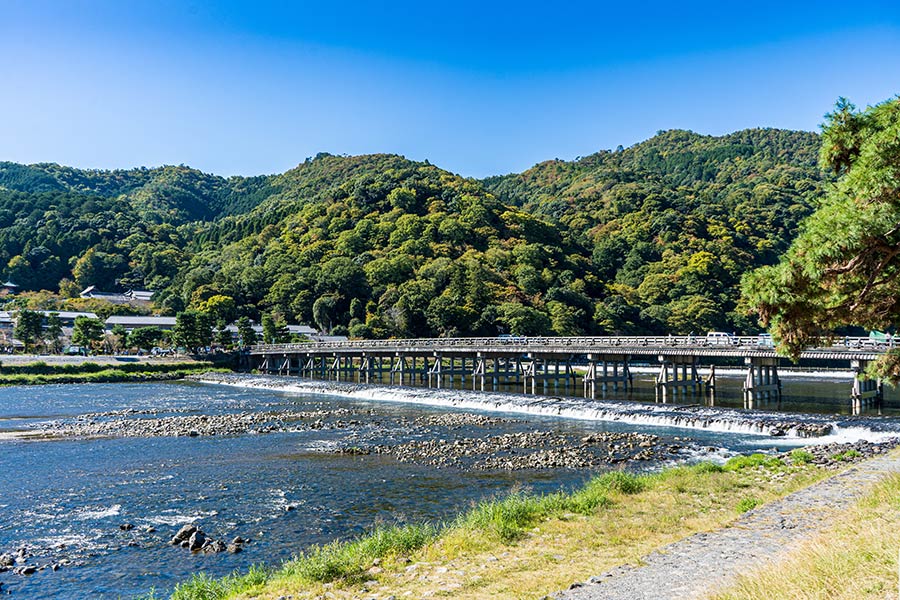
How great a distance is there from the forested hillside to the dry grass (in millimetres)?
66188

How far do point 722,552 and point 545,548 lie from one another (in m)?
3.20

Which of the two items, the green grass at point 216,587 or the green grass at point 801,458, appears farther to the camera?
the green grass at point 801,458

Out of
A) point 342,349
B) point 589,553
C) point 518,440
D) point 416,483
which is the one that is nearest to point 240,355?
point 342,349

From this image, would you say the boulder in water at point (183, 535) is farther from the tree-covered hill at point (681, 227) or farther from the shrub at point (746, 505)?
the tree-covered hill at point (681, 227)

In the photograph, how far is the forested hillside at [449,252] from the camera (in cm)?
9000

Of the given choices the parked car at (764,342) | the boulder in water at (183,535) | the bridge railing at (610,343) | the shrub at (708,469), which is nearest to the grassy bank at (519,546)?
the shrub at (708,469)

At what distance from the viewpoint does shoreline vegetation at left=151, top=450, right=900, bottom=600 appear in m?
10.7

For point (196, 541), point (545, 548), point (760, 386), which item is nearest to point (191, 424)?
point (196, 541)

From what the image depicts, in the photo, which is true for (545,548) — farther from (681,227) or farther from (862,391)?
(681,227)

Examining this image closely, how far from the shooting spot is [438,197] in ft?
430

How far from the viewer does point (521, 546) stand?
41.6ft

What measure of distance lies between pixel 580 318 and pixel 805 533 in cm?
7890

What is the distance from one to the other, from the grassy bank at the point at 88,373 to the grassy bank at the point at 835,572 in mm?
67665

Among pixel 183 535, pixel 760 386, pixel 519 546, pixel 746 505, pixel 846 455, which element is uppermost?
pixel 746 505
